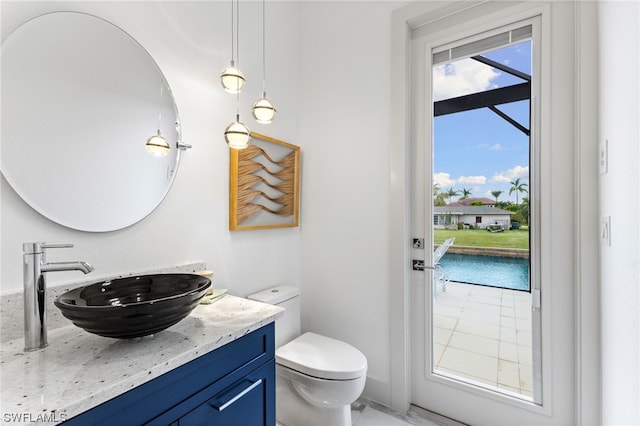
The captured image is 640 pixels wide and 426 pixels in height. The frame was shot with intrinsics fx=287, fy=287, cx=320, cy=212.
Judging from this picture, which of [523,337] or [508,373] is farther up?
[523,337]

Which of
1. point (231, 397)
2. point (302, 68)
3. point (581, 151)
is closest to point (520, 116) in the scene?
point (581, 151)

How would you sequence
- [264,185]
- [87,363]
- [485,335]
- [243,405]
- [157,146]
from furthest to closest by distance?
[264,185] → [485,335] → [157,146] → [243,405] → [87,363]

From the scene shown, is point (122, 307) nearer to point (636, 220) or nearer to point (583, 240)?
point (636, 220)

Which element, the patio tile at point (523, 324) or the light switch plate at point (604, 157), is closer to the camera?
the light switch plate at point (604, 157)

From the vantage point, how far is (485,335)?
5.22 feet

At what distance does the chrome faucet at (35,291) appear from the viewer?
83cm

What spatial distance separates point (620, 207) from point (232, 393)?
143 centimetres

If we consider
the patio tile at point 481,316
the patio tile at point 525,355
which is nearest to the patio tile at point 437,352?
the patio tile at point 481,316

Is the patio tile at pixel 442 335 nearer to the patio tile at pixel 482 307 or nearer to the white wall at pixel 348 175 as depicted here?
the patio tile at pixel 482 307

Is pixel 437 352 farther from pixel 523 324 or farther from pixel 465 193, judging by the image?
pixel 465 193

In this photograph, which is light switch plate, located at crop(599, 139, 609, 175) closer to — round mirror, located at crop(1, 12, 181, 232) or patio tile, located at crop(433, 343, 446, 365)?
patio tile, located at crop(433, 343, 446, 365)

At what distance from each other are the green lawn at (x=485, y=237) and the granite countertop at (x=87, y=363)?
116 centimetres

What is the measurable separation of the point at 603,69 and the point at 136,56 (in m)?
1.93

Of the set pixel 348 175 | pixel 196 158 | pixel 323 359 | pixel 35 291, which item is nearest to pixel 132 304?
pixel 35 291
